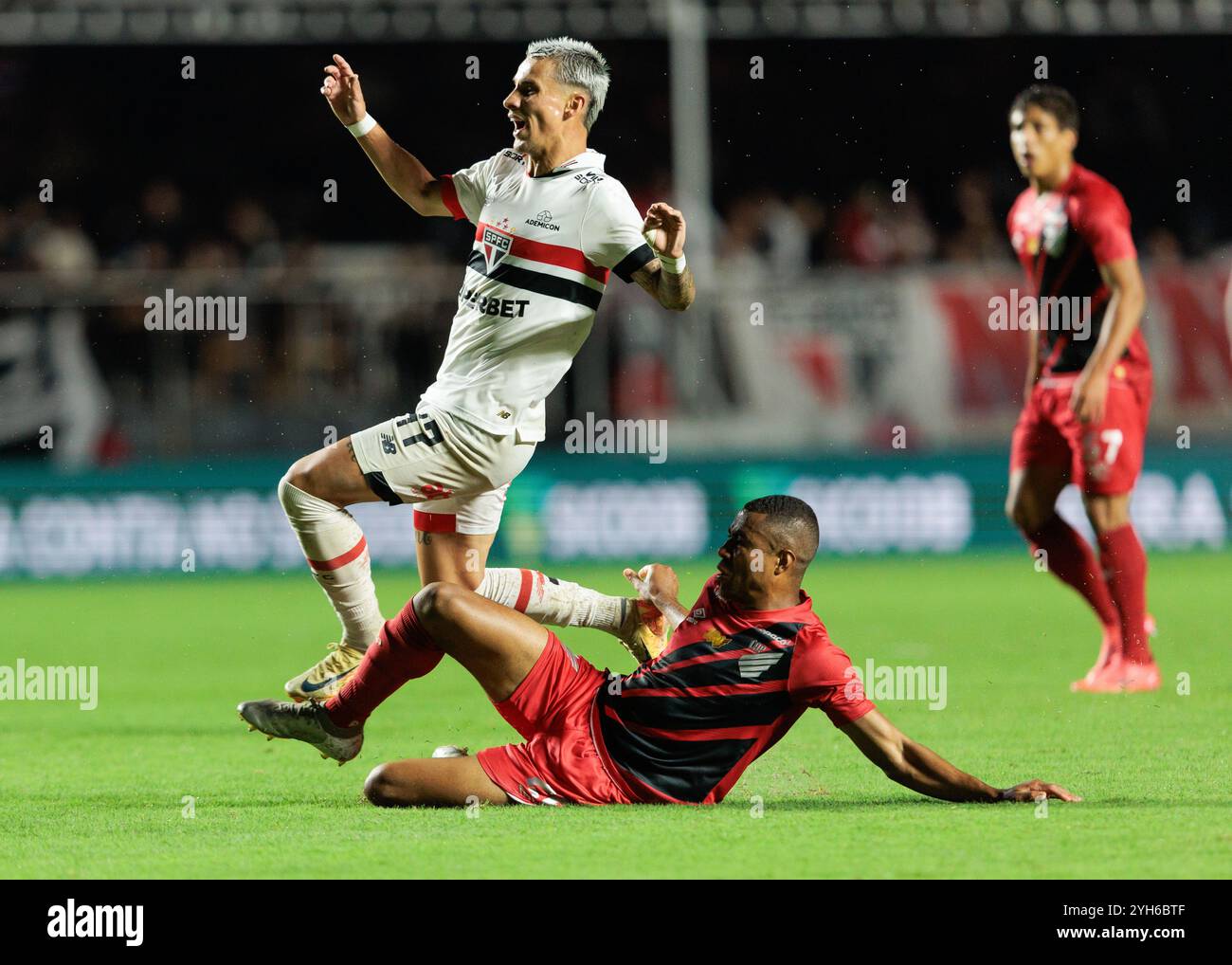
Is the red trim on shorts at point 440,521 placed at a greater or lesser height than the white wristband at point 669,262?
lesser

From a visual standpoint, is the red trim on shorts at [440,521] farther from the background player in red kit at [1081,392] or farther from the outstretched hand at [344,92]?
the background player in red kit at [1081,392]

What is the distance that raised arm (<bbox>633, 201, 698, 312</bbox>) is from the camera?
238 inches

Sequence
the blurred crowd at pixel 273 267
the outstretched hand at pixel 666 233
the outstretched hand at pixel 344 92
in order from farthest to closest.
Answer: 1. the blurred crowd at pixel 273 267
2. the outstretched hand at pixel 344 92
3. the outstretched hand at pixel 666 233

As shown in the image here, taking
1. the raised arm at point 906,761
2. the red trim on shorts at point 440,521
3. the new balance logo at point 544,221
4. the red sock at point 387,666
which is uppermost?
the new balance logo at point 544,221

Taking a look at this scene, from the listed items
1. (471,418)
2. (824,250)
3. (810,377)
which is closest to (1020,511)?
(471,418)

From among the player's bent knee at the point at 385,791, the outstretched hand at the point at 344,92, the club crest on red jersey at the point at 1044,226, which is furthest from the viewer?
the club crest on red jersey at the point at 1044,226

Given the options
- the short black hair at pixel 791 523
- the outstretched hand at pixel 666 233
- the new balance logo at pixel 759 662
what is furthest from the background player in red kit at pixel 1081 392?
the new balance logo at pixel 759 662

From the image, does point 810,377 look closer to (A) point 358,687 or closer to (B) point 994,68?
(B) point 994,68

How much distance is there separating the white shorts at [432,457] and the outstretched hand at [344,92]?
3.93 feet

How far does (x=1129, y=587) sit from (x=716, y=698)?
3.92 meters

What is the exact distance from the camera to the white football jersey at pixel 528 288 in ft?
21.6

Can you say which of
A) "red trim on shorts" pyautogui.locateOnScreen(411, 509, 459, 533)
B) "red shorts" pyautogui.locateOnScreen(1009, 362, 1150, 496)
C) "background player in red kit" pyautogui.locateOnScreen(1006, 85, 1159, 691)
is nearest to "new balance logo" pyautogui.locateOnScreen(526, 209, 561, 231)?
"red trim on shorts" pyautogui.locateOnScreen(411, 509, 459, 533)

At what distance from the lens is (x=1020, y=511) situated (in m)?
9.02
